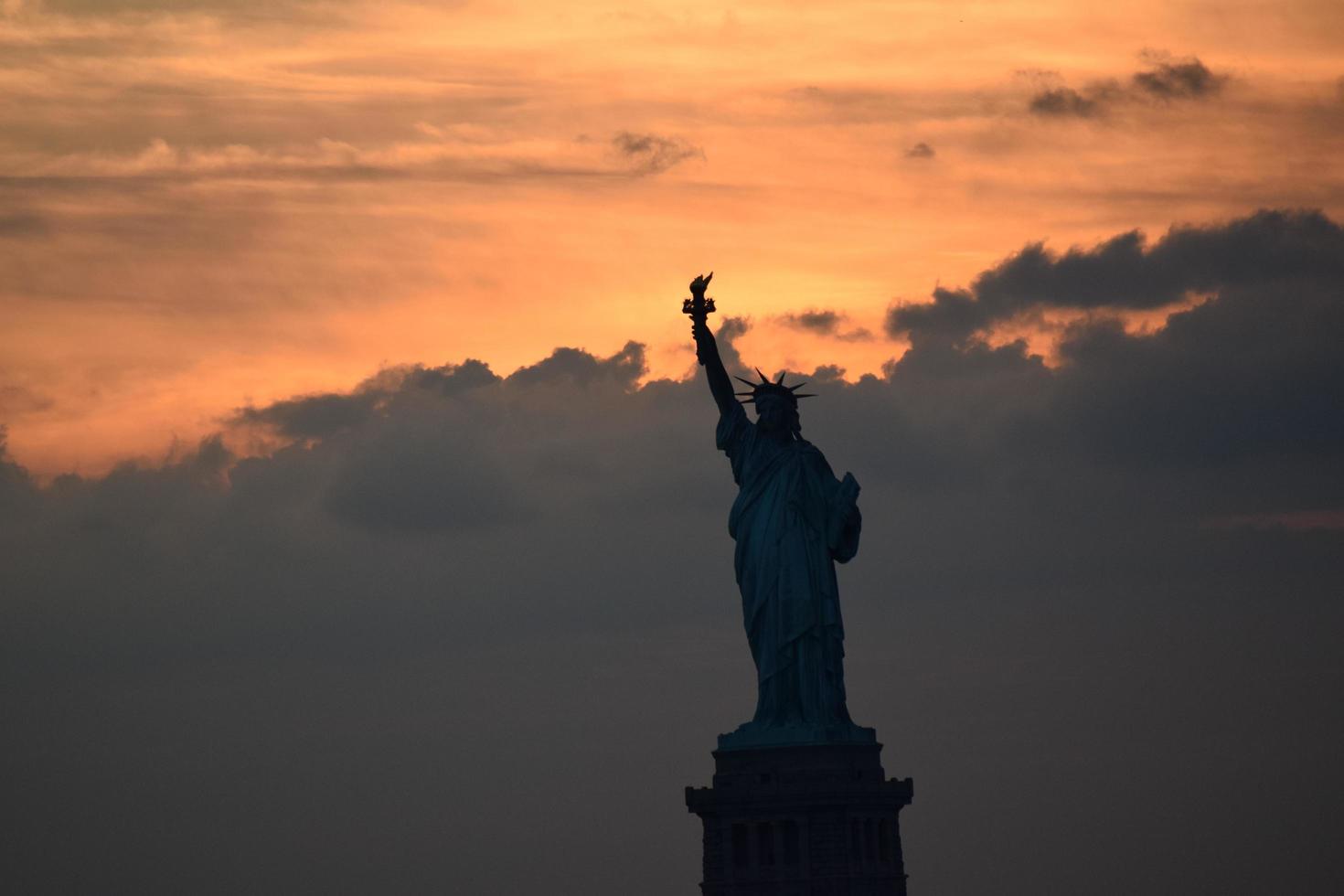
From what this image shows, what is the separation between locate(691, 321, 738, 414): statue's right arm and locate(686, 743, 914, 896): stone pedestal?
7022 mm

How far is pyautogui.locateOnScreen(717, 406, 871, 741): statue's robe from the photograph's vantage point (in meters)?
64.9

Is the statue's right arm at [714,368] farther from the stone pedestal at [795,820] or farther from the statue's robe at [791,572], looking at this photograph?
the stone pedestal at [795,820]

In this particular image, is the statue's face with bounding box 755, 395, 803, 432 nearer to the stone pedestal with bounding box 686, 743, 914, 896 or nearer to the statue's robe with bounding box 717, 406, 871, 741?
the statue's robe with bounding box 717, 406, 871, 741

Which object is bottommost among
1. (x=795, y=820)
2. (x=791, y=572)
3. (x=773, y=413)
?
(x=795, y=820)

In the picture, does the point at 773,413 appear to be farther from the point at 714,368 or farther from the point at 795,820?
the point at 795,820

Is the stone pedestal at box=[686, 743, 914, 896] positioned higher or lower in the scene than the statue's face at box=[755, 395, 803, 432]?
lower

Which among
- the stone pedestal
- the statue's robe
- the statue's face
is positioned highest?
the statue's face

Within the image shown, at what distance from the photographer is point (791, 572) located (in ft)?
214

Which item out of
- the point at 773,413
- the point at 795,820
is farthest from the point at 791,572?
the point at 795,820

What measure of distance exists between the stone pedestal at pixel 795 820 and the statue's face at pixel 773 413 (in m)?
6.41

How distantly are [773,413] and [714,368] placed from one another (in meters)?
1.50

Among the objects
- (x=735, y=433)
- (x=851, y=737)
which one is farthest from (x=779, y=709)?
(x=735, y=433)

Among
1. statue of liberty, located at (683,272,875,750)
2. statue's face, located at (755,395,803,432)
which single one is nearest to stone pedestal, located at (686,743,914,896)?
statue of liberty, located at (683,272,875,750)

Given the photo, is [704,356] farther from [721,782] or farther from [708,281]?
[721,782]
